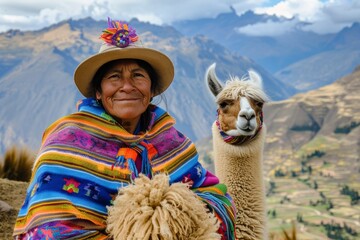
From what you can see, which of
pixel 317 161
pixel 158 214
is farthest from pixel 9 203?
pixel 317 161

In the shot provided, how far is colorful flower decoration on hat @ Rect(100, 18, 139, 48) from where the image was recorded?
2.06 metres

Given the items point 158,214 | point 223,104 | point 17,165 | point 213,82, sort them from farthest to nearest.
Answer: point 17,165, point 213,82, point 223,104, point 158,214

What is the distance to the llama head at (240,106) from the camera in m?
3.60

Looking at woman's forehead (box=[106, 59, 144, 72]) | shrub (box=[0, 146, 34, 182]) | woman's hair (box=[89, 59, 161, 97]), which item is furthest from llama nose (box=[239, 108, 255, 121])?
shrub (box=[0, 146, 34, 182])

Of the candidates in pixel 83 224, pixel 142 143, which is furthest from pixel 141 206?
pixel 142 143

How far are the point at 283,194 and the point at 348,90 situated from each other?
69795 mm

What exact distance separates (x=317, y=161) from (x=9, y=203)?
106 metres

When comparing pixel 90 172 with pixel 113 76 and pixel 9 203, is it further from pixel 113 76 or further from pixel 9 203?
pixel 9 203

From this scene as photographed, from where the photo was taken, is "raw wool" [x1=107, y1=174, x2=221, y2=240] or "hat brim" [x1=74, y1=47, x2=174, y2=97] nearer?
"raw wool" [x1=107, y1=174, x2=221, y2=240]

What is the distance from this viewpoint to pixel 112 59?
2035 mm

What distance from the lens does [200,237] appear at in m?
1.51

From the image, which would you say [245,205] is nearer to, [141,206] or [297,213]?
[141,206]

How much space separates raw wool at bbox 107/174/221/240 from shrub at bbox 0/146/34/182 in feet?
15.9

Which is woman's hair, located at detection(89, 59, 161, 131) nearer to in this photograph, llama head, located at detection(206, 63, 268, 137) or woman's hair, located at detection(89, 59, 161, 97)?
woman's hair, located at detection(89, 59, 161, 97)
